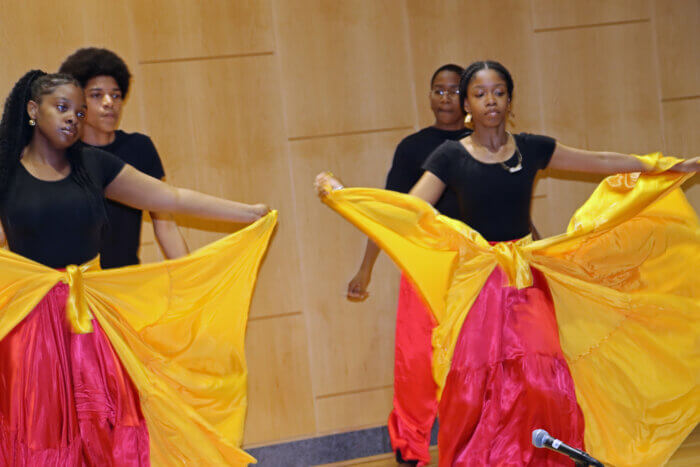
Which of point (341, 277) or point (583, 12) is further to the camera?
point (583, 12)

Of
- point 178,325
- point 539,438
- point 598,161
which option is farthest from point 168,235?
point 539,438

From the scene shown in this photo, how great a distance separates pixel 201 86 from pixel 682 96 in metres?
2.54

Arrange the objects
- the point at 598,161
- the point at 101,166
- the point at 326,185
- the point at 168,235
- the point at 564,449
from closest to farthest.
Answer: the point at 564,449
the point at 101,166
the point at 326,185
the point at 598,161
the point at 168,235

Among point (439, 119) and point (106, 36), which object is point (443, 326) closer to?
point (439, 119)

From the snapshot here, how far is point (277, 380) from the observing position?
4.36 metres

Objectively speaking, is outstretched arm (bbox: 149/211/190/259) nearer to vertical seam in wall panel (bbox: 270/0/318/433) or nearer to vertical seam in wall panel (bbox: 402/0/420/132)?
vertical seam in wall panel (bbox: 270/0/318/433)

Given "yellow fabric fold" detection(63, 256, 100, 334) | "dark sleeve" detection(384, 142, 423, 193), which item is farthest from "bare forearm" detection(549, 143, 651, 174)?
"yellow fabric fold" detection(63, 256, 100, 334)

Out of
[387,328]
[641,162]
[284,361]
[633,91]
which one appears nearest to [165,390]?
[284,361]

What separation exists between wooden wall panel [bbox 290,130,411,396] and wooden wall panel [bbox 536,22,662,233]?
33.8 inches

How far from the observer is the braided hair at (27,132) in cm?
285

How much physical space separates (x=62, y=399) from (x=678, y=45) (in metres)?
3.59

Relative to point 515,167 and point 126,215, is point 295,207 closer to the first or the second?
point 126,215

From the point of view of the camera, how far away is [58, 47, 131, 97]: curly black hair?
3.64 m

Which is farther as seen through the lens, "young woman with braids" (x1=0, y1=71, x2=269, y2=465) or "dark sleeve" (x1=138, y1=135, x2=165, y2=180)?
"dark sleeve" (x1=138, y1=135, x2=165, y2=180)
